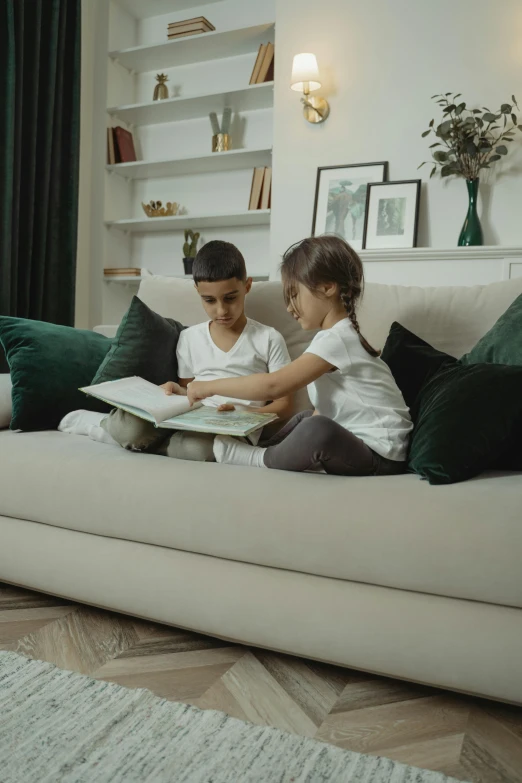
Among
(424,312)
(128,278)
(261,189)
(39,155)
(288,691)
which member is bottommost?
(288,691)

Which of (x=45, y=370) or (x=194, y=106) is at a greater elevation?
(x=194, y=106)

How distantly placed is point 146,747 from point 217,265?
3.94 ft

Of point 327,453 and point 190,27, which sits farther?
point 190,27

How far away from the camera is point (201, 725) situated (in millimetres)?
1012

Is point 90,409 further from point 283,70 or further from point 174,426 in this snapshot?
point 283,70

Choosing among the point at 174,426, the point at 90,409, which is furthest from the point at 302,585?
the point at 90,409

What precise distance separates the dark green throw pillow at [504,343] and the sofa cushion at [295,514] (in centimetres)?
32

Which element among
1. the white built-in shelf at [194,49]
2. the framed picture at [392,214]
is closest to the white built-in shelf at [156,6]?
the white built-in shelf at [194,49]

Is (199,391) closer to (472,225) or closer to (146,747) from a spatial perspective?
(146,747)

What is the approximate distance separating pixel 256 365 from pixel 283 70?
2.53 m

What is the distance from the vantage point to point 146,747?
37.5 inches

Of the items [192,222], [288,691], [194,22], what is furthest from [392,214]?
[288,691]

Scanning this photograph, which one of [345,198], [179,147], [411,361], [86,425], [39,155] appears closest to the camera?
[411,361]

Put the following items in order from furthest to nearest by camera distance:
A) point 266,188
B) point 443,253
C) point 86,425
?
point 266,188
point 443,253
point 86,425
